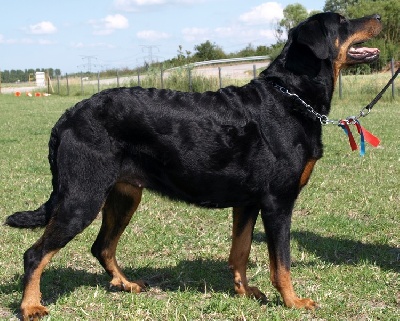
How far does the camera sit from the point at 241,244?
467 centimetres

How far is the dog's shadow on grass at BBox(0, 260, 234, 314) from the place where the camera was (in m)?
4.69

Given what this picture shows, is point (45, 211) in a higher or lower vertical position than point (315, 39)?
lower

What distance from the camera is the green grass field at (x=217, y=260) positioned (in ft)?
13.9

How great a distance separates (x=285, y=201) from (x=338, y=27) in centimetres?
146

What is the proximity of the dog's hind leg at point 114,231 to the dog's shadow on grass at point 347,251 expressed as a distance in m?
1.79

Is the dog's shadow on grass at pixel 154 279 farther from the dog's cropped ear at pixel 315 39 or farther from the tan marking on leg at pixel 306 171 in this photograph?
the dog's cropped ear at pixel 315 39

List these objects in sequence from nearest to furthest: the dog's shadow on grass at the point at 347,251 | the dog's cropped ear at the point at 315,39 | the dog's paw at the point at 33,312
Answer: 1. the dog's paw at the point at 33,312
2. the dog's cropped ear at the point at 315,39
3. the dog's shadow on grass at the point at 347,251

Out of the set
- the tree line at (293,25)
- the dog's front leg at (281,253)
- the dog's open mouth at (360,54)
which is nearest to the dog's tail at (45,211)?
Result: the dog's front leg at (281,253)

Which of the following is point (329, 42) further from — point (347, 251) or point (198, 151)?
point (347, 251)

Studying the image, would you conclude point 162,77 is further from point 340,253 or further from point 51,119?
point 340,253

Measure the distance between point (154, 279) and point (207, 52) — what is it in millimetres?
56425

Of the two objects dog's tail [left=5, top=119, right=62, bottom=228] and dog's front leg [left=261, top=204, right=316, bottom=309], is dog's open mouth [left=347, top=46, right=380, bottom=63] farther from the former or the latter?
dog's tail [left=5, top=119, right=62, bottom=228]

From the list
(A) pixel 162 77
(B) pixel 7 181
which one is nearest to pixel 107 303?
(B) pixel 7 181

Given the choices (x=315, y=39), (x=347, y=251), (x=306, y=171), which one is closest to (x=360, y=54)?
(x=315, y=39)
